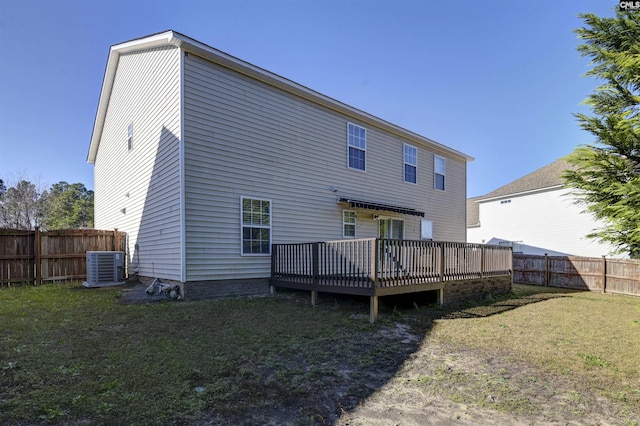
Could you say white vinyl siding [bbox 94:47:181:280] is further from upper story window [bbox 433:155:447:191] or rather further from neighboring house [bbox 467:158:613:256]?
neighboring house [bbox 467:158:613:256]

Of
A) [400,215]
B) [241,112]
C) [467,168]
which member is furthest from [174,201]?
[467,168]

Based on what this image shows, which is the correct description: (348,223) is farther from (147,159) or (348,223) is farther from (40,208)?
(40,208)

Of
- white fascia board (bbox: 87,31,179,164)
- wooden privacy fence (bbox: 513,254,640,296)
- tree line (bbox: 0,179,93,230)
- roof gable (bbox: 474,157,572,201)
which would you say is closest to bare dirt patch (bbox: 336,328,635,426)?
white fascia board (bbox: 87,31,179,164)

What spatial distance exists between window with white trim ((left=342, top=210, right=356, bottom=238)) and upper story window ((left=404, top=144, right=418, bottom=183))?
3.40 metres

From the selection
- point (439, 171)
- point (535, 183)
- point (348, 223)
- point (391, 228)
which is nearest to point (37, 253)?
point (348, 223)

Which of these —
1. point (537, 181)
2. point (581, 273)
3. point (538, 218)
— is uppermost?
point (537, 181)

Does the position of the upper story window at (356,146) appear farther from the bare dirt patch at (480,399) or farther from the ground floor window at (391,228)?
the bare dirt patch at (480,399)

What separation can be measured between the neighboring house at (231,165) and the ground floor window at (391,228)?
0.06 metres

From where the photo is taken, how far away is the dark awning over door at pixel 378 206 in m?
10.9

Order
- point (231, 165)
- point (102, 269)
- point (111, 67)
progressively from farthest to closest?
point (111, 67) < point (102, 269) < point (231, 165)

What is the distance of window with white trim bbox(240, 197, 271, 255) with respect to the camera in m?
8.70

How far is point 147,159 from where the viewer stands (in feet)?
32.3

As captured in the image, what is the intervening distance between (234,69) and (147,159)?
385 cm

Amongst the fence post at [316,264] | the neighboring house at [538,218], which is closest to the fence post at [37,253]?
the fence post at [316,264]
